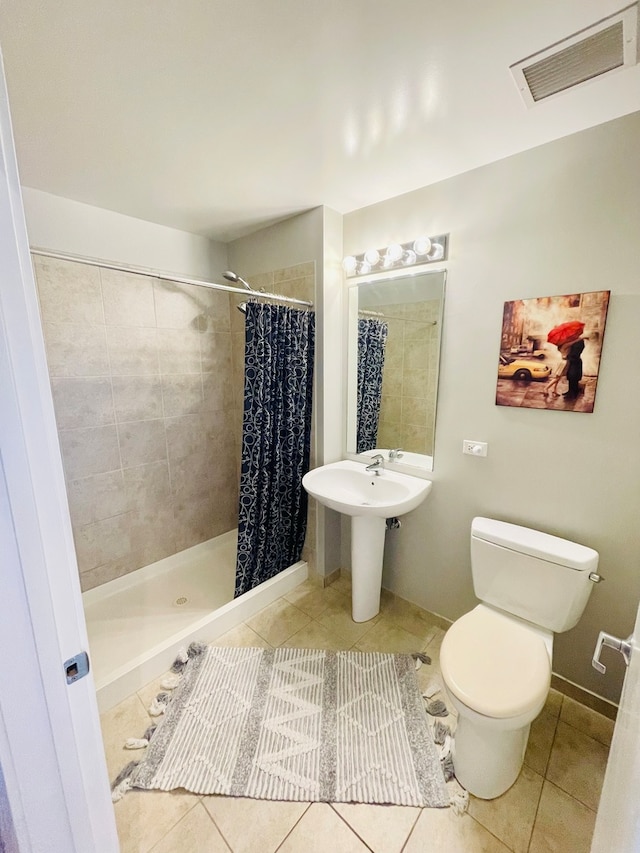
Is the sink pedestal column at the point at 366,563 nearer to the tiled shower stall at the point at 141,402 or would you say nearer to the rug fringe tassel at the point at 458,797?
the tiled shower stall at the point at 141,402

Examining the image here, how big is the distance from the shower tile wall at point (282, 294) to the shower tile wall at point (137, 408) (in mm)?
58

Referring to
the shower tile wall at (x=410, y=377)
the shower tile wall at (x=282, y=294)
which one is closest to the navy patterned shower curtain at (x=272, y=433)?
the shower tile wall at (x=282, y=294)

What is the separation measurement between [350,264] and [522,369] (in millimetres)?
1132

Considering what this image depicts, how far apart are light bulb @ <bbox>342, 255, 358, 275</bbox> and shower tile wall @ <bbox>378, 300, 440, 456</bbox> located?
30 centimetres

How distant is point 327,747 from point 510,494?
1350mm

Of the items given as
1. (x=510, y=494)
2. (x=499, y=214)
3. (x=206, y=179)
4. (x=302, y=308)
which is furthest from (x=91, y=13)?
(x=510, y=494)

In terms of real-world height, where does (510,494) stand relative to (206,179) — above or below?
below

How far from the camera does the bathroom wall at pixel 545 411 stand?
1.32m

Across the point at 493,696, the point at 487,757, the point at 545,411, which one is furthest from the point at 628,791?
the point at 545,411

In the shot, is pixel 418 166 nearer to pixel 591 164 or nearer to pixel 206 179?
pixel 591 164

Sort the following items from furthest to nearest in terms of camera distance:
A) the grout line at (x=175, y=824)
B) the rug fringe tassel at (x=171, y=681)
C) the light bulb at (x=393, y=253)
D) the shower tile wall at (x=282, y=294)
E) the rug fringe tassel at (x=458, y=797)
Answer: the shower tile wall at (x=282, y=294), the light bulb at (x=393, y=253), the rug fringe tassel at (x=171, y=681), the rug fringe tassel at (x=458, y=797), the grout line at (x=175, y=824)

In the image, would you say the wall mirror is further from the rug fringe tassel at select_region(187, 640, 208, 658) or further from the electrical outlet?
the rug fringe tassel at select_region(187, 640, 208, 658)

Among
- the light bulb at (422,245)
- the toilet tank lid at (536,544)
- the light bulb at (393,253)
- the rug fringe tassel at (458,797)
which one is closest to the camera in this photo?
the rug fringe tassel at (458,797)

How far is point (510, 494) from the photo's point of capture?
65.8 inches
